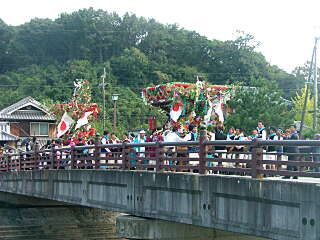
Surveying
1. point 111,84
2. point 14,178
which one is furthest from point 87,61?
point 14,178

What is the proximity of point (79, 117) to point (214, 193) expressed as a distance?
671 inches

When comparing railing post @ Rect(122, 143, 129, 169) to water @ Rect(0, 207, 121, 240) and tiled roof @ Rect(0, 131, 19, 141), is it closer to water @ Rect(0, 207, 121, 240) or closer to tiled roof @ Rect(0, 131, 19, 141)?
water @ Rect(0, 207, 121, 240)

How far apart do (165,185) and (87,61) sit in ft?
185

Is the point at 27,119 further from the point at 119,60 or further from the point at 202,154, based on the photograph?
the point at 202,154

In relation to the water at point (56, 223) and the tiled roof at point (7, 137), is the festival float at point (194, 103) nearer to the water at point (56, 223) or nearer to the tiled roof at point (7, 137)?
the water at point (56, 223)

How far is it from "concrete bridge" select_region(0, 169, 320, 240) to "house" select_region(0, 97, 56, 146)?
3305 centimetres

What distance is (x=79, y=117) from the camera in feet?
89.1

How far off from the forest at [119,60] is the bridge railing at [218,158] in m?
39.3

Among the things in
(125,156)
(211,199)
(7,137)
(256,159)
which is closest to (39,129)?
(7,137)

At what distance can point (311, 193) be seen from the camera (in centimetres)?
873

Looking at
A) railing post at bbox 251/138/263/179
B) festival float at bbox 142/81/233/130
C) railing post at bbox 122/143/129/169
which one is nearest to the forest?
festival float at bbox 142/81/233/130

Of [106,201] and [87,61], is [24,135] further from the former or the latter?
[106,201]

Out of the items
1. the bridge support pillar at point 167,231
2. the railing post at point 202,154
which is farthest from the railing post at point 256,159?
the bridge support pillar at point 167,231

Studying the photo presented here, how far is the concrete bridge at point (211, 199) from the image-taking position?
9000 millimetres
